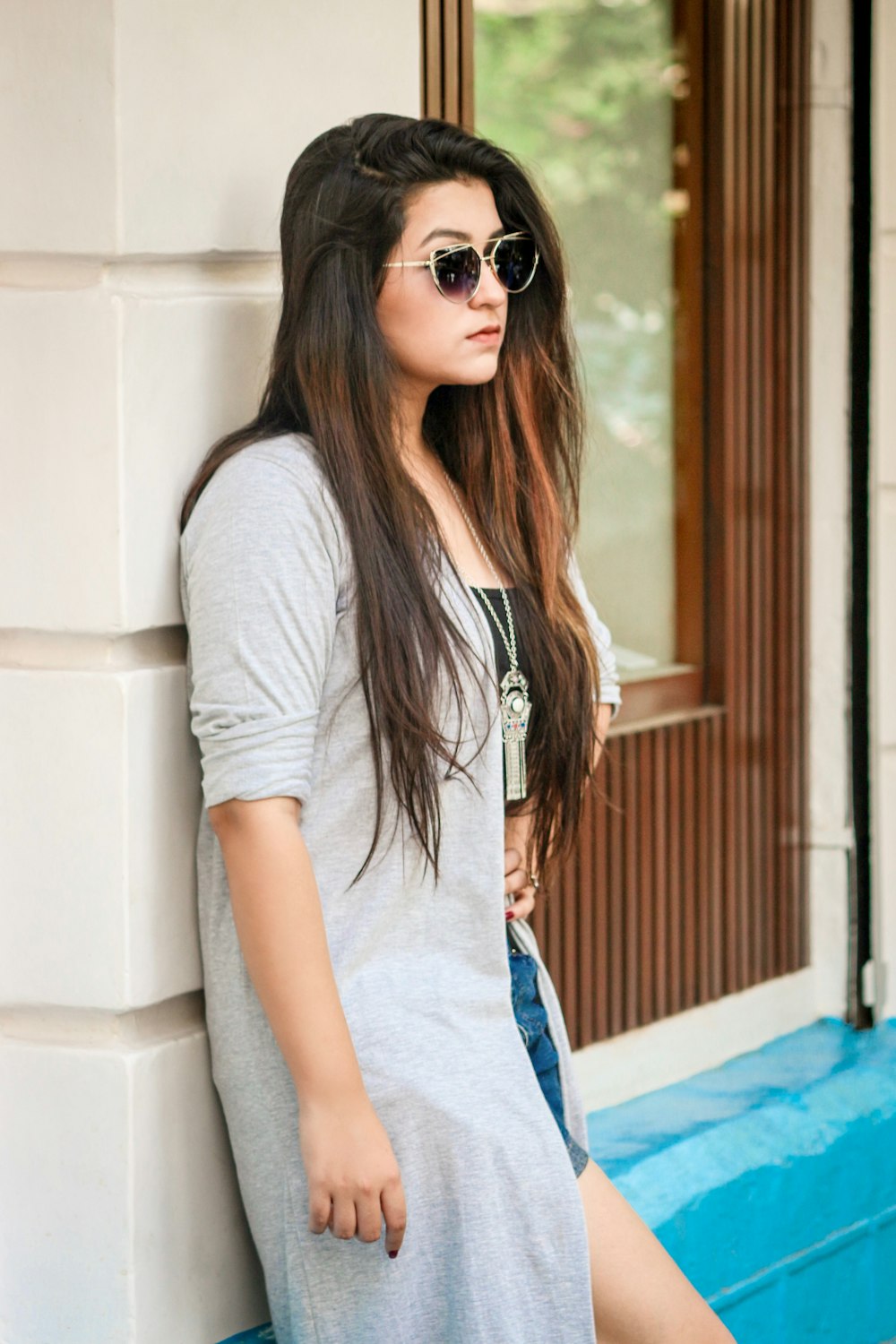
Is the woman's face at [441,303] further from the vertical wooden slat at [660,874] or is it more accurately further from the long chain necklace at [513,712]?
the vertical wooden slat at [660,874]

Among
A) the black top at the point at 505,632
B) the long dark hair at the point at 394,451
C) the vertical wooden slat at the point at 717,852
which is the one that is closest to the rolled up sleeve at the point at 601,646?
the long dark hair at the point at 394,451

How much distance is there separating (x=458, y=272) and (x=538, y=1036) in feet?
3.39

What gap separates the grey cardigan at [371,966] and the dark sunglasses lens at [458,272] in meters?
0.28

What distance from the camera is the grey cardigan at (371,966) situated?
2002mm

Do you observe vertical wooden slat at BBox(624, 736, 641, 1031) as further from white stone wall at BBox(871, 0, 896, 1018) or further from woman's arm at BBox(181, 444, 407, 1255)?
woman's arm at BBox(181, 444, 407, 1255)

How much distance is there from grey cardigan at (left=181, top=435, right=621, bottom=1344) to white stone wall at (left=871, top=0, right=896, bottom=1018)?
6.47 feet

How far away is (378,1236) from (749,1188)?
53.5 inches

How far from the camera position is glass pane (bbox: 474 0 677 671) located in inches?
142

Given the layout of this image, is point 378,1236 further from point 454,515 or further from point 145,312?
point 145,312

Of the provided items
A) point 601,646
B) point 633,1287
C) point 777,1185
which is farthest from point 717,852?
point 633,1287

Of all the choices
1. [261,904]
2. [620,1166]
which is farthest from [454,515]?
[620,1166]

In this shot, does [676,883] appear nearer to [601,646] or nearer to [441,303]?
[601,646]

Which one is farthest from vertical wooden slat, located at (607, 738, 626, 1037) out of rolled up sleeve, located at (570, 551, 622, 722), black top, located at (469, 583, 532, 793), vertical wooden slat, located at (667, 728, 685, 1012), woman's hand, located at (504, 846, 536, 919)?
black top, located at (469, 583, 532, 793)

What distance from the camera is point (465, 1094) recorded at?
210cm
